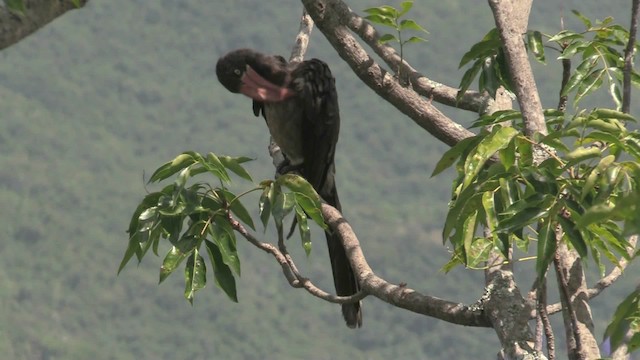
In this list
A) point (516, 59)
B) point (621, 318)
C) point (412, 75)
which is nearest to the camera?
point (621, 318)

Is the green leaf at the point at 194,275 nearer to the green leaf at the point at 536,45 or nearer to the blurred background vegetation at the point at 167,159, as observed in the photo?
the green leaf at the point at 536,45

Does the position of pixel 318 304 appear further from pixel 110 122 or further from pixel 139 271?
pixel 110 122

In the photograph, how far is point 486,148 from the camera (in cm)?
283

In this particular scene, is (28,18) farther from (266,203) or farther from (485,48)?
(485,48)

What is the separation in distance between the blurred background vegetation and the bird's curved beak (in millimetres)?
14143

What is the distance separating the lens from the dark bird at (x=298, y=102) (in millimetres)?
5590

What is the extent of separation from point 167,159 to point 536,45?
65.6 feet

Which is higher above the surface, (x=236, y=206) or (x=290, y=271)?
(x=236, y=206)

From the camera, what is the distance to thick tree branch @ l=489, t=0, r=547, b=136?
327 centimetres

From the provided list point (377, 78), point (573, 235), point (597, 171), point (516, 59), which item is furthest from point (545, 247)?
point (377, 78)

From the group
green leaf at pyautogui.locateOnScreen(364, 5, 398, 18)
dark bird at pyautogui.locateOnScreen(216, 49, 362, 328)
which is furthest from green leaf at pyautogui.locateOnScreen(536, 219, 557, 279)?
dark bird at pyautogui.locateOnScreen(216, 49, 362, 328)

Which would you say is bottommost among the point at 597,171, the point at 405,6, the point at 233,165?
the point at 233,165

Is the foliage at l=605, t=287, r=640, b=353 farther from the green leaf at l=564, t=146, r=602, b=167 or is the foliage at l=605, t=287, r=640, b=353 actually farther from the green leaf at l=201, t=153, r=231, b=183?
the green leaf at l=201, t=153, r=231, b=183

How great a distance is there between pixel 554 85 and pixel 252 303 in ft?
21.6
